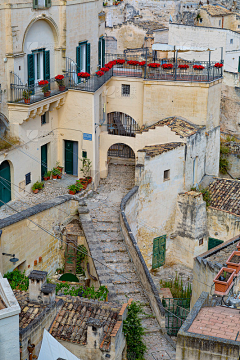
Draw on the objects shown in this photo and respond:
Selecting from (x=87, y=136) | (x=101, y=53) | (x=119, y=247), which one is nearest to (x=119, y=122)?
(x=101, y=53)

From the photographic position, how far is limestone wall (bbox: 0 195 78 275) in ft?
75.4

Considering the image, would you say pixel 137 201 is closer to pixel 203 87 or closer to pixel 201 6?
pixel 203 87

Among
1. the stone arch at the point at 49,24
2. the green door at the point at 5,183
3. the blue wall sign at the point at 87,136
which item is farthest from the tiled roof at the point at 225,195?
the green door at the point at 5,183

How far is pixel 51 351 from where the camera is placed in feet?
50.0

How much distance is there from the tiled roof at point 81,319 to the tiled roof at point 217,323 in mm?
2955

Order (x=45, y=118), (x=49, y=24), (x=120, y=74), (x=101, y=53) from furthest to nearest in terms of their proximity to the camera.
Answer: (x=101, y=53), (x=120, y=74), (x=45, y=118), (x=49, y=24)

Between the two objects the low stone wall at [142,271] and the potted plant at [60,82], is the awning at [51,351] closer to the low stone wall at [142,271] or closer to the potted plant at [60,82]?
the low stone wall at [142,271]

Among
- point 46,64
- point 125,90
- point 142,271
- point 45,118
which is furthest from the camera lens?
point 125,90

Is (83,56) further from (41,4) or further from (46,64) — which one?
(41,4)

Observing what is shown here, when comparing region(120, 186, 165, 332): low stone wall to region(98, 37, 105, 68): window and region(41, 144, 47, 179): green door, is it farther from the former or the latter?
region(98, 37, 105, 68): window

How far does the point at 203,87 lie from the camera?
3222 centimetres

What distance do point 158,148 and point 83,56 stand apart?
6797 millimetres

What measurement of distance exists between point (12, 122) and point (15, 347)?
1465cm

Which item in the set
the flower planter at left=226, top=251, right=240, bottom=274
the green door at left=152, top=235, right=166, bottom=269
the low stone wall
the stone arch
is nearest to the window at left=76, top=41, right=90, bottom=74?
the stone arch
